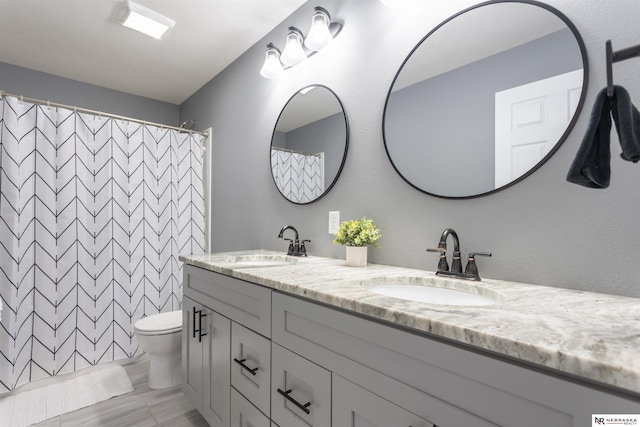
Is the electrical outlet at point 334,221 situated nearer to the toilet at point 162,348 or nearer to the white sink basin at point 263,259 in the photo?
the white sink basin at point 263,259

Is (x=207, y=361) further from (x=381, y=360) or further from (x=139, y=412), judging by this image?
(x=381, y=360)

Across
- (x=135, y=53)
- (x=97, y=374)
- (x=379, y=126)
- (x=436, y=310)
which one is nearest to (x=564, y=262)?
(x=436, y=310)

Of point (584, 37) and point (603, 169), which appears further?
point (584, 37)

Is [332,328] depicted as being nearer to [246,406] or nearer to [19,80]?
[246,406]

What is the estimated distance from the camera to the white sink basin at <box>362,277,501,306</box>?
103cm

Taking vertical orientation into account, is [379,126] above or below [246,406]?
above

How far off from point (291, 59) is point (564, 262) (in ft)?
5.54

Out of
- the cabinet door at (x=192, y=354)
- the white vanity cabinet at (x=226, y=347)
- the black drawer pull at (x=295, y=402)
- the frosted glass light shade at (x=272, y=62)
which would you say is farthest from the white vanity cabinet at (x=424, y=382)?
the frosted glass light shade at (x=272, y=62)

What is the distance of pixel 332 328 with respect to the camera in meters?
0.88

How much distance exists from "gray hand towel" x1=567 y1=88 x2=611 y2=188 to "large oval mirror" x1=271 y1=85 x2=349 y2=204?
1.11m

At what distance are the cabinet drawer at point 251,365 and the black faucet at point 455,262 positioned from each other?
71 centimetres

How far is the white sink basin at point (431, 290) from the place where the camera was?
3.39 ft

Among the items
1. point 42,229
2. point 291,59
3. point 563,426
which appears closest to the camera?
point 563,426

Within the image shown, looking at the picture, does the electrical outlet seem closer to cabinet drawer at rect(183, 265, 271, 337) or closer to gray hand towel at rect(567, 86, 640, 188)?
cabinet drawer at rect(183, 265, 271, 337)
